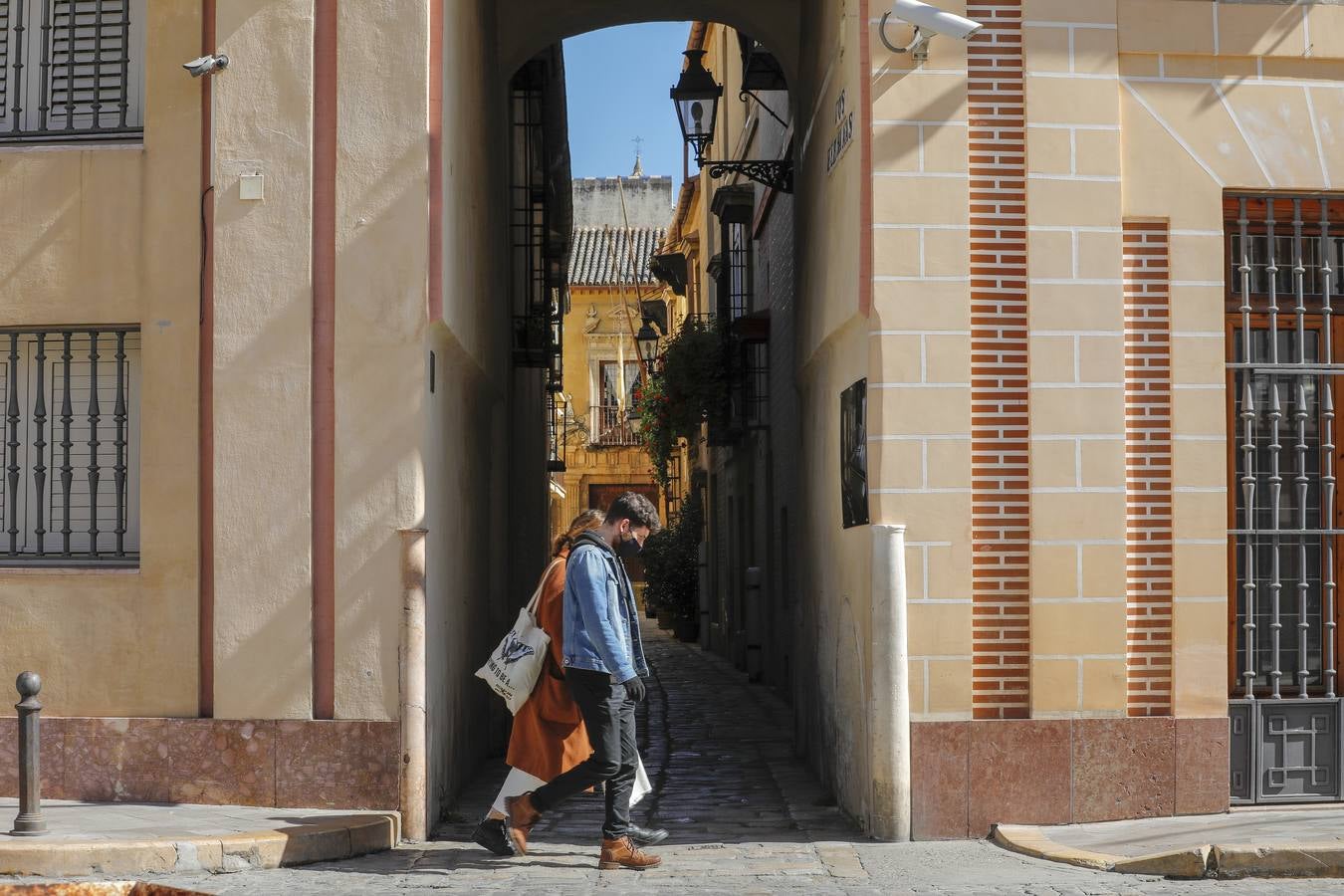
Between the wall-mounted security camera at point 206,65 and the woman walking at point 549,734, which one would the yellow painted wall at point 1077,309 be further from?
the wall-mounted security camera at point 206,65

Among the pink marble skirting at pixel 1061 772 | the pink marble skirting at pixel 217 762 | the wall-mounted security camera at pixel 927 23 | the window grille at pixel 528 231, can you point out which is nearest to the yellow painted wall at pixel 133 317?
the pink marble skirting at pixel 217 762

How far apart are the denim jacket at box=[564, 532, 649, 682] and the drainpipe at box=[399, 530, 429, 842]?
3.41 ft

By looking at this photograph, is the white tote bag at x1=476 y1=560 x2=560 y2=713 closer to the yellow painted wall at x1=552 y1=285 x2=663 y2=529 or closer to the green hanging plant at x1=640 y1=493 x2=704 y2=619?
the green hanging plant at x1=640 y1=493 x2=704 y2=619

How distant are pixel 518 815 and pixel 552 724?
0.50 meters

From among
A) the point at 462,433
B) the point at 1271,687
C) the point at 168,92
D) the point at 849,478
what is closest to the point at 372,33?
the point at 168,92

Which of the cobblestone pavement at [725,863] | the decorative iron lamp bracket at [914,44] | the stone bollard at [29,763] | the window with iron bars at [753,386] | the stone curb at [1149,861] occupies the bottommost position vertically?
the cobblestone pavement at [725,863]

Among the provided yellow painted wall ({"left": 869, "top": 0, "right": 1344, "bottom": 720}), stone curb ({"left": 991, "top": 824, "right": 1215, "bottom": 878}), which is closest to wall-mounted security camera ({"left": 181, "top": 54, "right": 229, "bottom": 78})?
yellow painted wall ({"left": 869, "top": 0, "right": 1344, "bottom": 720})

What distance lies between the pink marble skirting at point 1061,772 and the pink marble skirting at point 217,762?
2.97m

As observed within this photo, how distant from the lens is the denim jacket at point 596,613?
8055mm

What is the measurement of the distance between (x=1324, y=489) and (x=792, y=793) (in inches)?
153

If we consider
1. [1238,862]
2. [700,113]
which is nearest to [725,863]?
[1238,862]

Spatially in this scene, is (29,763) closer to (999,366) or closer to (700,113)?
(999,366)

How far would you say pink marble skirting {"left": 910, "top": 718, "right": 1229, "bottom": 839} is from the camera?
28.6 feet

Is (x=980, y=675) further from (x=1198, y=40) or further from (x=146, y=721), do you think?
(x=146, y=721)
